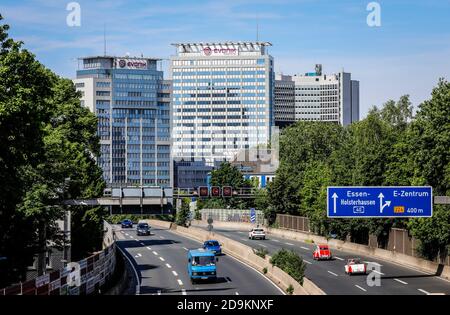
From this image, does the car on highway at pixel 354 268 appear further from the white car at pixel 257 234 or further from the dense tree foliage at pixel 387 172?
the white car at pixel 257 234

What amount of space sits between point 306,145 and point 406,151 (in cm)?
9109

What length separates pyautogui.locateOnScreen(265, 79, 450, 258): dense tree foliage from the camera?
2552 inches

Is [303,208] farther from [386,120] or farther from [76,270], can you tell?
[76,270]

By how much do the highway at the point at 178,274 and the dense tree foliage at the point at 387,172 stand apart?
16019 mm

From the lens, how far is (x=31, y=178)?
2094 inches

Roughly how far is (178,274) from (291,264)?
11105 mm

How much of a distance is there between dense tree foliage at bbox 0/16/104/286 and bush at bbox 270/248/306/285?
16057mm

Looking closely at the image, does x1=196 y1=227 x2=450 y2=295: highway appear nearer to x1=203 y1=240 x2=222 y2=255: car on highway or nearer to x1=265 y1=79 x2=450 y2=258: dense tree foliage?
x1=265 y1=79 x2=450 y2=258: dense tree foliage

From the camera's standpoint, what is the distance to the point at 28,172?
52.6 meters

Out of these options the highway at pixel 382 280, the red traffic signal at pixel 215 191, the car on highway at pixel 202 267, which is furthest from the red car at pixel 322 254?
the car on highway at pixel 202 267

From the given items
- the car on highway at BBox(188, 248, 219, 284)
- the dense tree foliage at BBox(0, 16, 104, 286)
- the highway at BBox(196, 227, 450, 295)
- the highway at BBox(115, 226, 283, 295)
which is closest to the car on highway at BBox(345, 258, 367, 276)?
the highway at BBox(196, 227, 450, 295)

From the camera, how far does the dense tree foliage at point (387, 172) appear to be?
6481 centimetres

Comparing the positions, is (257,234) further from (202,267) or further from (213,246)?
(202,267)
